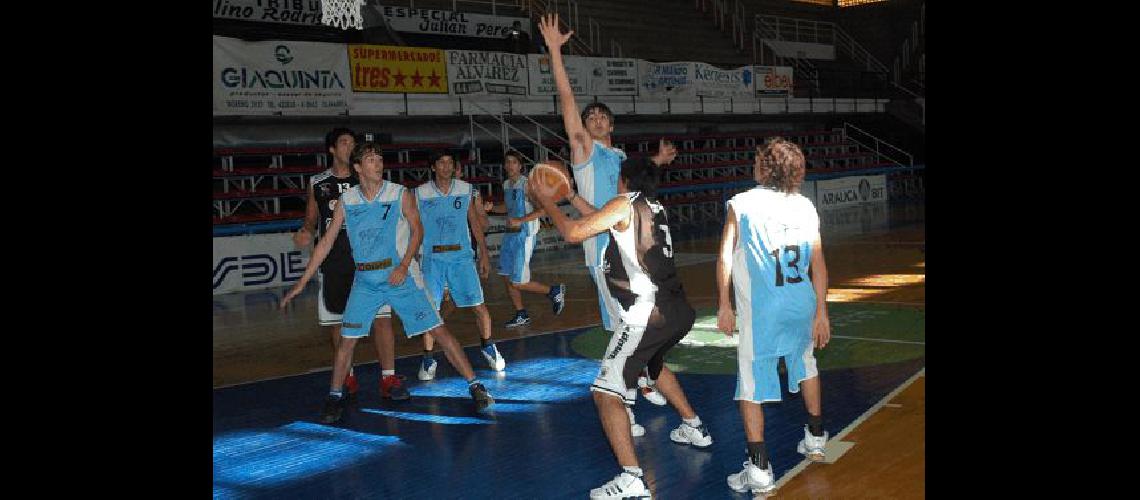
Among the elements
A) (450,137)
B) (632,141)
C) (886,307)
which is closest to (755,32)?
(632,141)

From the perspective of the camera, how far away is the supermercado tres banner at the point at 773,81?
2875cm

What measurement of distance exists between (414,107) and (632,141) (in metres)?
7.03

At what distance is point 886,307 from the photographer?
1112 centimetres

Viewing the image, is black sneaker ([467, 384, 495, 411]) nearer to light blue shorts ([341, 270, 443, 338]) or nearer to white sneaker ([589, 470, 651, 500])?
light blue shorts ([341, 270, 443, 338])

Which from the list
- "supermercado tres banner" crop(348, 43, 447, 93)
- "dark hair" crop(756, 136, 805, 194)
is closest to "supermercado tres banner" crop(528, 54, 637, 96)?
"supermercado tres banner" crop(348, 43, 447, 93)

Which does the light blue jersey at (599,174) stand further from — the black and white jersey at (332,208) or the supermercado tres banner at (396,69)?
the supermercado tres banner at (396,69)

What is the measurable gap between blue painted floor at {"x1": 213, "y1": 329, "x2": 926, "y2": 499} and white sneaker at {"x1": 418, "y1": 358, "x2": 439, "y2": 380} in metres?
0.10

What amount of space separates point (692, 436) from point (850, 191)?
77.6 feet

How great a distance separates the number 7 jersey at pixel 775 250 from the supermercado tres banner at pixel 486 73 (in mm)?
16715

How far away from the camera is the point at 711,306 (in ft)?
38.4

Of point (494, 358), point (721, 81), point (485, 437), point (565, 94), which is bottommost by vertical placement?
point (485, 437)

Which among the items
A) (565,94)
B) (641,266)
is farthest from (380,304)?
(641,266)

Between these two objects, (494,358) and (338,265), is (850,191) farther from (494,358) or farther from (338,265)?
(338,265)
